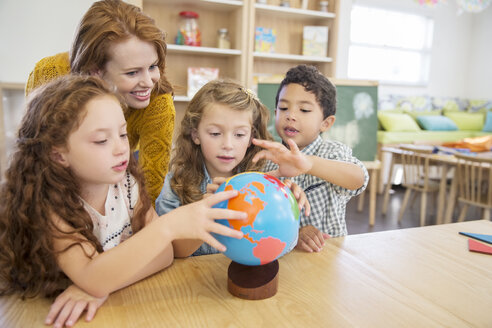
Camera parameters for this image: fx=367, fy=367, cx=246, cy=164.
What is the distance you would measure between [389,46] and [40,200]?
880 cm

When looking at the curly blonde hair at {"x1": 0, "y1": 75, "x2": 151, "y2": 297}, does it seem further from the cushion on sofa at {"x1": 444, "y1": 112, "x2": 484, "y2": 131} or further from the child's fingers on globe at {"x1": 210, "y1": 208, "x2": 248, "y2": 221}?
the cushion on sofa at {"x1": 444, "y1": 112, "x2": 484, "y2": 131}

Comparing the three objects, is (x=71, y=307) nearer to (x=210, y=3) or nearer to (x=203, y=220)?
(x=203, y=220)

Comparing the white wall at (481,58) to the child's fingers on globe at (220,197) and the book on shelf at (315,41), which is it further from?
the child's fingers on globe at (220,197)

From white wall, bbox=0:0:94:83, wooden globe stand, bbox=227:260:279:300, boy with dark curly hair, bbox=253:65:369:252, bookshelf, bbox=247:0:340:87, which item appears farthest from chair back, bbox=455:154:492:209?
white wall, bbox=0:0:94:83

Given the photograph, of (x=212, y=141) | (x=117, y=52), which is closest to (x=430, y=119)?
(x=212, y=141)

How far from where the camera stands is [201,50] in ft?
14.4

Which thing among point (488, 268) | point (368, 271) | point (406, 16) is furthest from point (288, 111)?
point (406, 16)

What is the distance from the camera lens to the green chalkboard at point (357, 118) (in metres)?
4.55

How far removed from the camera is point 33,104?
3.39 ft

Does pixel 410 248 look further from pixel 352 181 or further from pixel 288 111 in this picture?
pixel 288 111

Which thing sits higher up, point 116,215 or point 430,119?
point 430,119

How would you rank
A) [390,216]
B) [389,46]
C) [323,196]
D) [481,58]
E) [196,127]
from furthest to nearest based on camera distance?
[481,58] → [389,46] → [390,216] → [323,196] → [196,127]

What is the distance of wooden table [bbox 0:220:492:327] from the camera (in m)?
0.90

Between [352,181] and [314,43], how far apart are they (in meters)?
4.10
